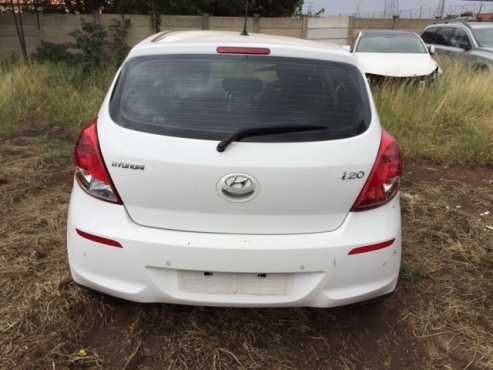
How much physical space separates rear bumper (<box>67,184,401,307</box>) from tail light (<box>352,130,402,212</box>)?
2.1 inches

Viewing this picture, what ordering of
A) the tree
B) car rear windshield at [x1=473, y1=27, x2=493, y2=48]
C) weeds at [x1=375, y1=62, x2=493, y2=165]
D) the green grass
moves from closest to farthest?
weeds at [x1=375, y1=62, x2=493, y2=165]
the green grass
car rear windshield at [x1=473, y1=27, x2=493, y2=48]
the tree

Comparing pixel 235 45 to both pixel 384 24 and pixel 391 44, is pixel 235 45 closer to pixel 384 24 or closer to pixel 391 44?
pixel 391 44

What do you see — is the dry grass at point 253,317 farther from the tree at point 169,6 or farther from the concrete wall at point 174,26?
the tree at point 169,6

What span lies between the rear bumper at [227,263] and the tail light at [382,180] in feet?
0.17

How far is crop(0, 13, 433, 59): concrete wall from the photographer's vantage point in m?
13.4

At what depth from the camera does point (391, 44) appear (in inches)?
373

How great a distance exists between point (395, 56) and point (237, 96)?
750cm

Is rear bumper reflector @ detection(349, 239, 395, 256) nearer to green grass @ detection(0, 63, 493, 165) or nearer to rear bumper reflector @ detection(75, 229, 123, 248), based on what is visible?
rear bumper reflector @ detection(75, 229, 123, 248)

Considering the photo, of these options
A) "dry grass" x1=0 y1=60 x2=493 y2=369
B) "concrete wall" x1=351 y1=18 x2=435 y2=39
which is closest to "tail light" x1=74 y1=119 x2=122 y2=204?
"dry grass" x1=0 y1=60 x2=493 y2=369

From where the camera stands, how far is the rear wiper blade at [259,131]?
6.71 feet

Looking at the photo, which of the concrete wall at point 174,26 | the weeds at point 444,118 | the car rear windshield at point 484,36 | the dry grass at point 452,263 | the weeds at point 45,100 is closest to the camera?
the dry grass at point 452,263

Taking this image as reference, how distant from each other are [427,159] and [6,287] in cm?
485

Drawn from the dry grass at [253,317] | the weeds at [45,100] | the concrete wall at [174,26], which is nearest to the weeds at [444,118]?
the dry grass at [253,317]

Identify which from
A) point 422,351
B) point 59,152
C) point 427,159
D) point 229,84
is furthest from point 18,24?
point 422,351
